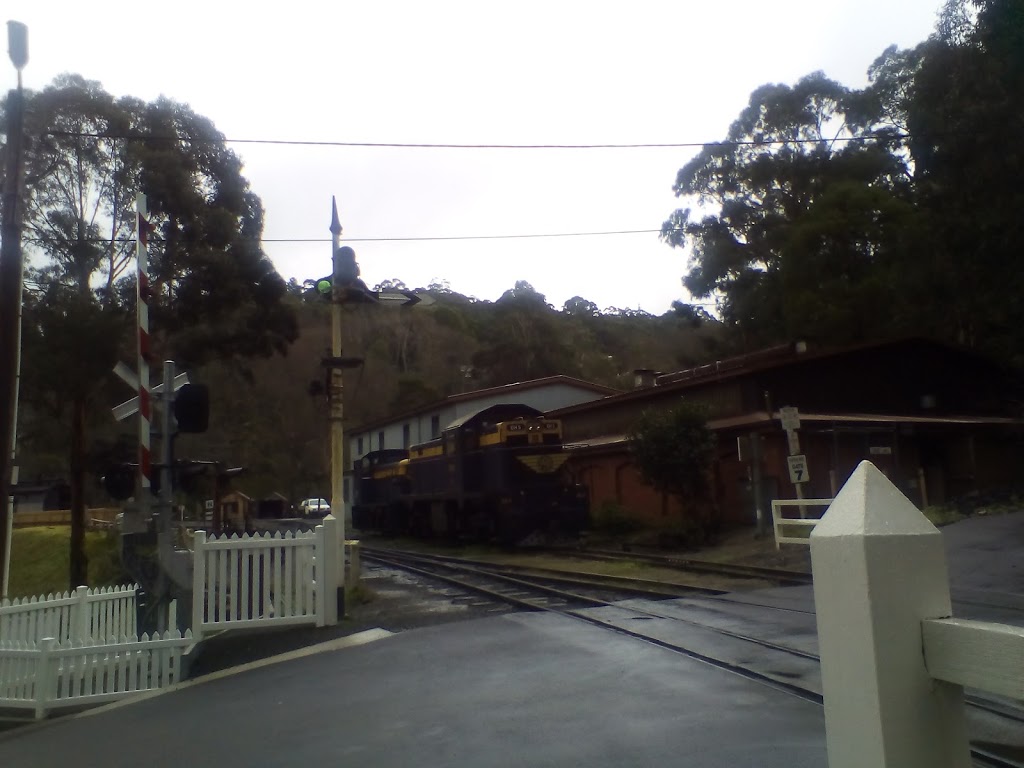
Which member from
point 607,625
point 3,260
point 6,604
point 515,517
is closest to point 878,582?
point 607,625

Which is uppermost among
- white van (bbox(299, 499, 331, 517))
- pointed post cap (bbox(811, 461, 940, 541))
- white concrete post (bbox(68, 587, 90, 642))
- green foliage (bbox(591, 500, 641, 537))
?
white van (bbox(299, 499, 331, 517))

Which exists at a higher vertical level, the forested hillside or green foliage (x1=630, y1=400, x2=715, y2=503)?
the forested hillside

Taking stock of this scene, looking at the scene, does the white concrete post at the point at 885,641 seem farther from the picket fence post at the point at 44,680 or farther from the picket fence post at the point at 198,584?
the picket fence post at the point at 44,680

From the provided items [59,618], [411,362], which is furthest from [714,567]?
[411,362]

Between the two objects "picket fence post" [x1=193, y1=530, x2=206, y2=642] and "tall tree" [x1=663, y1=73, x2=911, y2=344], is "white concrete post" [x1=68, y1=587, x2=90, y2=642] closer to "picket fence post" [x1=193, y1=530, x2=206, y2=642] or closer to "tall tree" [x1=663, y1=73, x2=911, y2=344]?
"picket fence post" [x1=193, y1=530, x2=206, y2=642]

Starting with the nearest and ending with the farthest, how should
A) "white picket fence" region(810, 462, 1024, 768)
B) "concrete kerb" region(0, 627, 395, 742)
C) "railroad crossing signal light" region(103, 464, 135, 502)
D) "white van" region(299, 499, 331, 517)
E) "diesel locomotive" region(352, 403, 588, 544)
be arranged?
"white picket fence" region(810, 462, 1024, 768), "concrete kerb" region(0, 627, 395, 742), "railroad crossing signal light" region(103, 464, 135, 502), "diesel locomotive" region(352, 403, 588, 544), "white van" region(299, 499, 331, 517)

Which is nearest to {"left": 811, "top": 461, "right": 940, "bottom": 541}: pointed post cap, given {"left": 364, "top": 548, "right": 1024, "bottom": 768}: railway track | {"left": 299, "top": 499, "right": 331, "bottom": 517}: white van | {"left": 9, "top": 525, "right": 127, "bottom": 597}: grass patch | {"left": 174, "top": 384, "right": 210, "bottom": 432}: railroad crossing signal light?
{"left": 364, "top": 548, "right": 1024, "bottom": 768}: railway track

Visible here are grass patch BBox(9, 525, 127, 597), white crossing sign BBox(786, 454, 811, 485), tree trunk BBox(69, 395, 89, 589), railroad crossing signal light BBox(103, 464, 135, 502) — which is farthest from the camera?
grass patch BBox(9, 525, 127, 597)

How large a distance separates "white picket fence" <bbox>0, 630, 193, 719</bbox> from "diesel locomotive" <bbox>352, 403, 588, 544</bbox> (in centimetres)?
1464

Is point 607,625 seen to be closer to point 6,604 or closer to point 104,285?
A: point 6,604

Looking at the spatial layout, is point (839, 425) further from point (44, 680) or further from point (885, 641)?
point (885, 641)

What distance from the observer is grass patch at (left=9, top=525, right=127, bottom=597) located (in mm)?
18375

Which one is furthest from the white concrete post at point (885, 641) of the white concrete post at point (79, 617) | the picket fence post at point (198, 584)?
the white concrete post at point (79, 617)

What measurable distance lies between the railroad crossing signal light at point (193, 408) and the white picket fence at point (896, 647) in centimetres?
826
